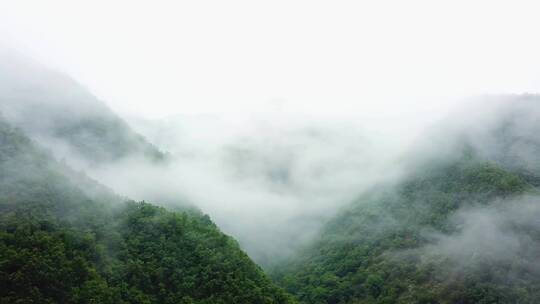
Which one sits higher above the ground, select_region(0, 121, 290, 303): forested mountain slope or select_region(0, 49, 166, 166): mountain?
select_region(0, 49, 166, 166): mountain

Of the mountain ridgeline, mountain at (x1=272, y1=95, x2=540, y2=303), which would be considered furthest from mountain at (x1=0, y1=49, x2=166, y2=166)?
mountain at (x1=272, y1=95, x2=540, y2=303)

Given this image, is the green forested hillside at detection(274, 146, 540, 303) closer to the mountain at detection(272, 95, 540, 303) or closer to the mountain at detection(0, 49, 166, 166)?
the mountain at detection(272, 95, 540, 303)

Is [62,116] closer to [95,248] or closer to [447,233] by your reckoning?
[95,248]

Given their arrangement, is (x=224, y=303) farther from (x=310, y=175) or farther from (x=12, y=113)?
(x=310, y=175)

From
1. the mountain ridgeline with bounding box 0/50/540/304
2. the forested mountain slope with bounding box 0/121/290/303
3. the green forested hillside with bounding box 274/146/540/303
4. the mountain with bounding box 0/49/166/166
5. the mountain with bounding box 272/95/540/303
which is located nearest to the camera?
the forested mountain slope with bounding box 0/121/290/303

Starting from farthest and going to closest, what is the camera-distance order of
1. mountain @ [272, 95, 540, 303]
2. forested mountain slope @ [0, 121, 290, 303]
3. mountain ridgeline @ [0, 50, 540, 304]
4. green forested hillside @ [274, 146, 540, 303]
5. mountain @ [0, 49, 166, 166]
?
mountain @ [0, 49, 166, 166], mountain @ [272, 95, 540, 303], green forested hillside @ [274, 146, 540, 303], mountain ridgeline @ [0, 50, 540, 304], forested mountain slope @ [0, 121, 290, 303]

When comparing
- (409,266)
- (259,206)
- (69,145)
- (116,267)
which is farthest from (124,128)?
(409,266)
